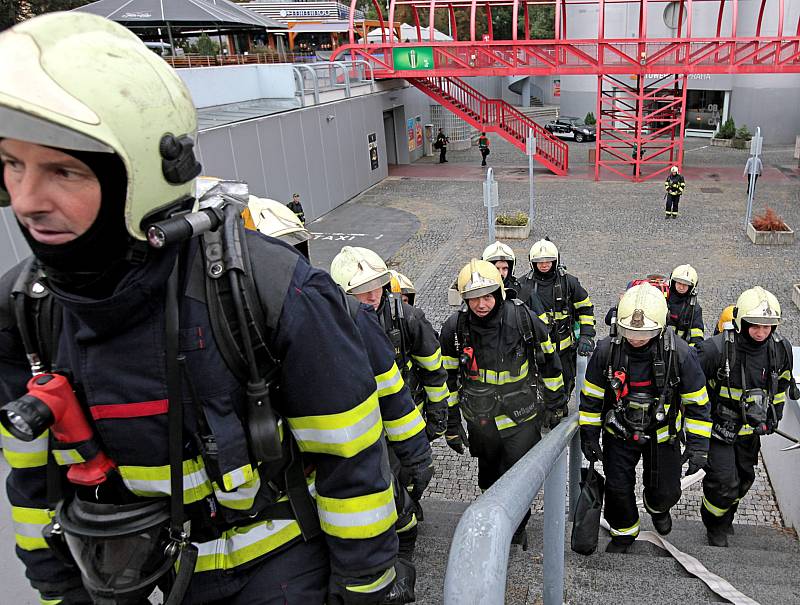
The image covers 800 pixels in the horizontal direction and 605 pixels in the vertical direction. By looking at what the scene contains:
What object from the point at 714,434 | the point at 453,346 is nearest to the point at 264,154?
the point at 453,346

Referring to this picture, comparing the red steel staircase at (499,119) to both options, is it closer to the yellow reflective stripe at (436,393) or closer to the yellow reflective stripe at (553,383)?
the yellow reflective stripe at (553,383)

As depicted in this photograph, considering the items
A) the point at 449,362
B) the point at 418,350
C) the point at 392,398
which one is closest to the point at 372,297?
the point at 418,350

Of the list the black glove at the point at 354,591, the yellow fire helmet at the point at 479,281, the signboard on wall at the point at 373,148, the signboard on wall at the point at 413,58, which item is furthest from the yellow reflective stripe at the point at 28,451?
the signboard on wall at the point at 413,58

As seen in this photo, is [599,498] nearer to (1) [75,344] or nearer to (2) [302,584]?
(2) [302,584]

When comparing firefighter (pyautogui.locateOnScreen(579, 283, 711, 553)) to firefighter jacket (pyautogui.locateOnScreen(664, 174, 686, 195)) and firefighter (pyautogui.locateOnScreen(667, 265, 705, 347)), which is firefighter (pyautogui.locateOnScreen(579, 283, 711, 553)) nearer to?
firefighter (pyautogui.locateOnScreen(667, 265, 705, 347))

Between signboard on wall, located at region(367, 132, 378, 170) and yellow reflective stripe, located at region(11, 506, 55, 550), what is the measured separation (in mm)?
19880

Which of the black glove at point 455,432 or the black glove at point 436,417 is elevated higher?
the black glove at point 436,417

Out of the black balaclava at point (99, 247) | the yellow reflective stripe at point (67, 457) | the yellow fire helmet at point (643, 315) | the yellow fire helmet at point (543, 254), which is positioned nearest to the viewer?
the black balaclava at point (99, 247)

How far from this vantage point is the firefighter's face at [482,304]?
4668 mm

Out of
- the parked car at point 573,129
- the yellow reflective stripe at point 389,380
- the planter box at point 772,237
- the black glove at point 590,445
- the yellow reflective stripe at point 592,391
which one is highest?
the yellow reflective stripe at point 389,380

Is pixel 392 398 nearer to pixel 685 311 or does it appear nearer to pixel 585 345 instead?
pixel 585 345

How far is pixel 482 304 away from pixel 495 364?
18.7 inches

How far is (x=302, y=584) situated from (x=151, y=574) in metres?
0.38

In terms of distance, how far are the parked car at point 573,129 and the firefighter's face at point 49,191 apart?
29.6m
